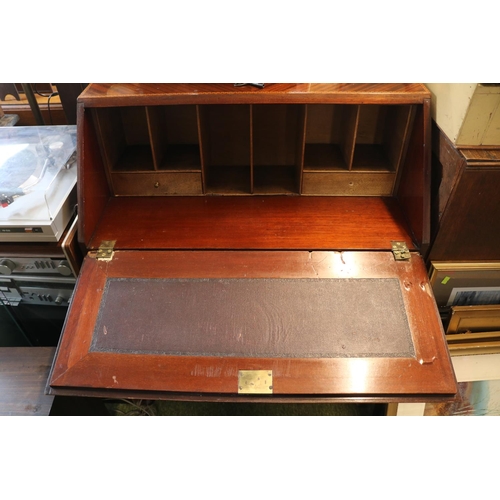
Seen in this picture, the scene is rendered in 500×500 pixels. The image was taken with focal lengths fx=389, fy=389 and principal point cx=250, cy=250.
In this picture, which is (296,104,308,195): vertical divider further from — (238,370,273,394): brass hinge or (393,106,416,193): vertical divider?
(238,370,273,394): brass hinge

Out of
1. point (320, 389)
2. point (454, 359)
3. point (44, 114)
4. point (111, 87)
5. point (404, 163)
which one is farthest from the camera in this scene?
point (44, 114)

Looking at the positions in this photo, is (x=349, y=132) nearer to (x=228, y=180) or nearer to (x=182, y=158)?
(x=228, y=180)

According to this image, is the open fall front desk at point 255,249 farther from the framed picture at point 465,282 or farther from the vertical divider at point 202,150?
the framed picture at point 465,282

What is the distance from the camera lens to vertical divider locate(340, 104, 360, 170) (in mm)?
1321

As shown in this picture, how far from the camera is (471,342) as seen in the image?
4.91ft

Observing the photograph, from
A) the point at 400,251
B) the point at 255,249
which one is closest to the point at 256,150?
the point at 255,249

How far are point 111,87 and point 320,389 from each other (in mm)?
1140

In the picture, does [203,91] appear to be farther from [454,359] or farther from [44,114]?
[454,359]

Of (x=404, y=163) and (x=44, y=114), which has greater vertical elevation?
(x=44, y=114)

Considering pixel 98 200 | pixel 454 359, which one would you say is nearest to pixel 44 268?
pixel 98 200

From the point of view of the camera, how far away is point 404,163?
1392 mm

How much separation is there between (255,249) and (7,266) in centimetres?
85

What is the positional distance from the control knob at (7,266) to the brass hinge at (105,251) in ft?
1.02

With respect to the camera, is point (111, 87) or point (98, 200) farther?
point (98, 200)
